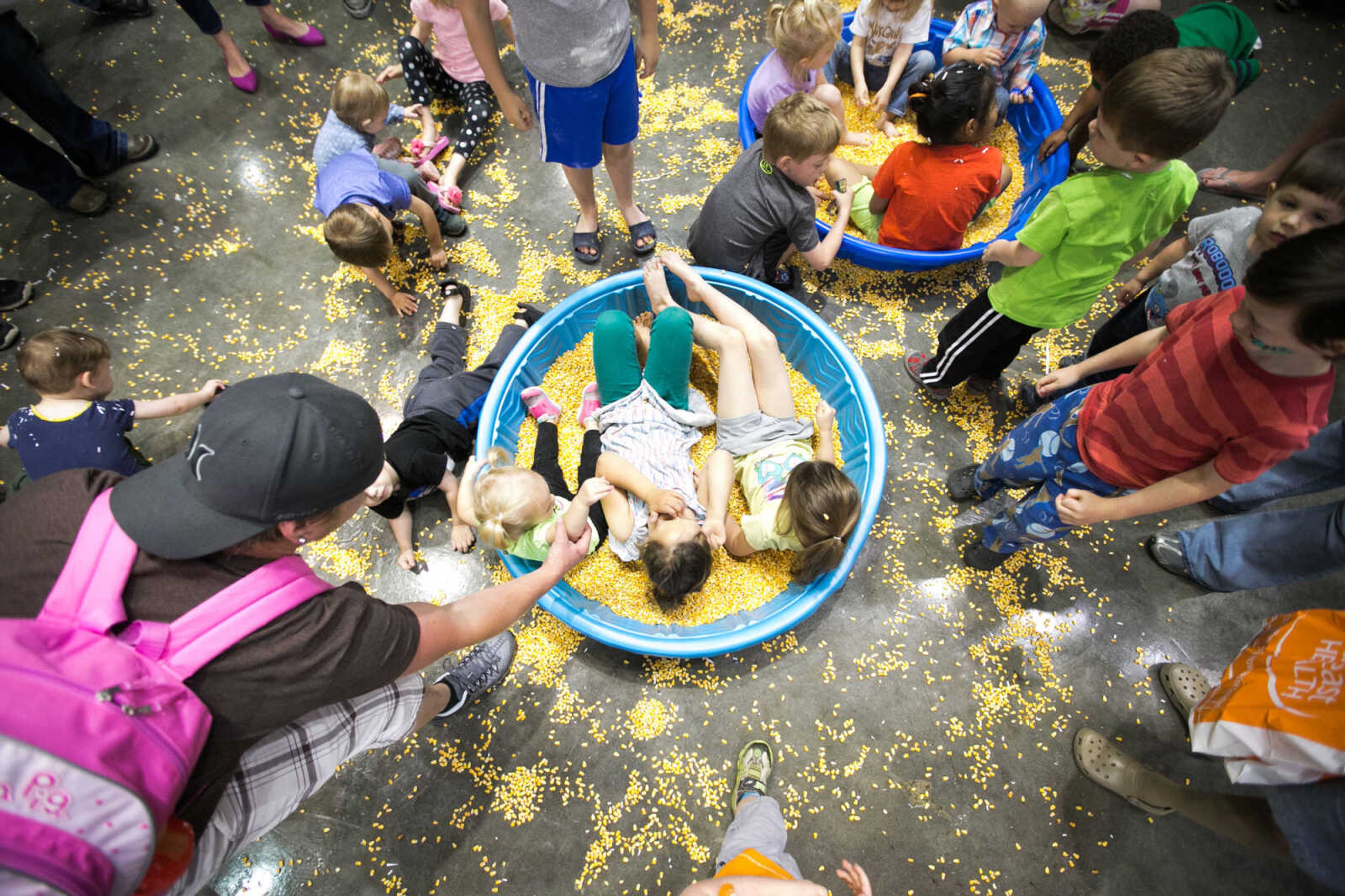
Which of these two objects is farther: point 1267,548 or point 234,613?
point 1267,548

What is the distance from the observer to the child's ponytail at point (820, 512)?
1.77 meters

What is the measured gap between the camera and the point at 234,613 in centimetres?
96

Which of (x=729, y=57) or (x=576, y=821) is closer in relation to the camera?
(x=576, y=821)

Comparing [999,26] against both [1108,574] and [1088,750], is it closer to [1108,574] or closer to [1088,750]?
[1108,574]

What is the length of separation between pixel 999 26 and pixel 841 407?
1.96 metres

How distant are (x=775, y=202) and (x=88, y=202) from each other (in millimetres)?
3248

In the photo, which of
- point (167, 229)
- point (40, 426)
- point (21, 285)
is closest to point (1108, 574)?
point (40, 426)

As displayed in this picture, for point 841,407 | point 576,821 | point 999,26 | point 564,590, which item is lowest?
point 576,821

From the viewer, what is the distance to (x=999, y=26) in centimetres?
269

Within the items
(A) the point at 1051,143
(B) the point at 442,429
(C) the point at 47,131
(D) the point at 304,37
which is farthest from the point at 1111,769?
(C) the point at 47,131

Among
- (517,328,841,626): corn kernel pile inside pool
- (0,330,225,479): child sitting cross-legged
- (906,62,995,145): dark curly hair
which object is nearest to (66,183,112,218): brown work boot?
(0,330,225,479): child sitting cross-legged

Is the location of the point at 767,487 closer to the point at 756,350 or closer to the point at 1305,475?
the point at 756,350

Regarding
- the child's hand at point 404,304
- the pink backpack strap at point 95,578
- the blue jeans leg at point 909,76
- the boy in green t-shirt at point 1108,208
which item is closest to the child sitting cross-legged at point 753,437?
the boy in green t-shirt at point 1108,208

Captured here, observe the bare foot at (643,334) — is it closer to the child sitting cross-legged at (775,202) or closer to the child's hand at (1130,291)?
the child sitting cross-legged at (775,202)
